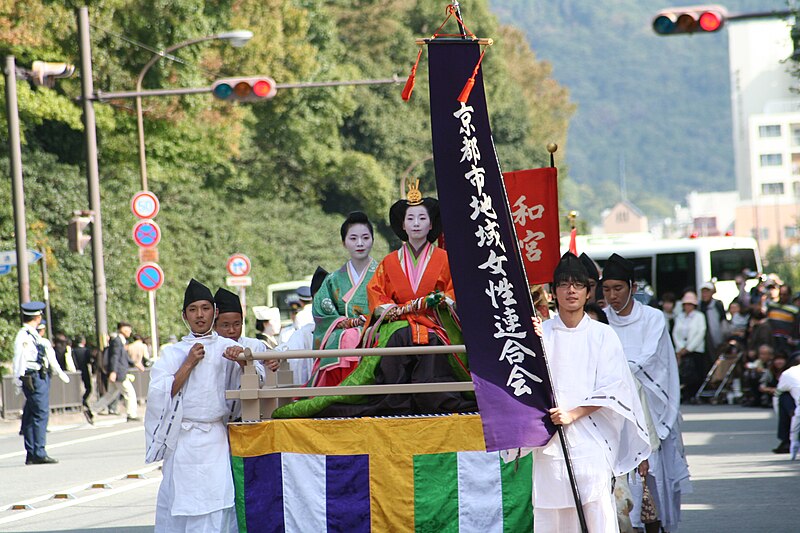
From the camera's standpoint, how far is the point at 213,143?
39719mm

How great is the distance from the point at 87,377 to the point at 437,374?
19976mm

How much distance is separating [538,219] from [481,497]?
213 cm

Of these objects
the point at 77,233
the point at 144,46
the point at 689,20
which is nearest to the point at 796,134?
the point at 144,46

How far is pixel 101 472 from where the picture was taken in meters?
15.3

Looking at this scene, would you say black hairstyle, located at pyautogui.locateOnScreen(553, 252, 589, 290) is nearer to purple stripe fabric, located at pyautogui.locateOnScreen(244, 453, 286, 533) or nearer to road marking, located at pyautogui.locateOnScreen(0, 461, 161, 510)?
purple stripe fabric, located at pyautogui.locateOnScreen(244, 453, 286, 533)

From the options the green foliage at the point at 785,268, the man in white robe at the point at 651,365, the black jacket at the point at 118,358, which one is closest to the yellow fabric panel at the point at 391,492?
the man in white robe at the point at 651,365

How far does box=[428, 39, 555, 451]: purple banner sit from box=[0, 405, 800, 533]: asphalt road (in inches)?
159

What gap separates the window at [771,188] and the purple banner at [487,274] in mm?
151537

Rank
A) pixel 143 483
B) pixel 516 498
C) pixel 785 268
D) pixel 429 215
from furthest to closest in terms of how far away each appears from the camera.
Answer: pixel 785 268
pixel 143 483
pixel 429 215
pixel 516 498

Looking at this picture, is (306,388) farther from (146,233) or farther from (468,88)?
(146,233)

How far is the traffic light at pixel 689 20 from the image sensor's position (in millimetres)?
14180

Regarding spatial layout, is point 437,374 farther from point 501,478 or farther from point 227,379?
point 227,379

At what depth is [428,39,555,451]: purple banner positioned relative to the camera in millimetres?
6492

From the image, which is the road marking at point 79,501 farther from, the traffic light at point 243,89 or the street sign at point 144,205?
the street sign at point 144,205
